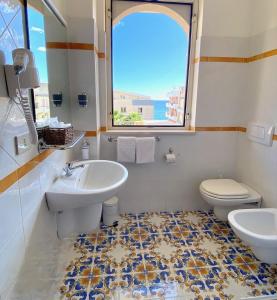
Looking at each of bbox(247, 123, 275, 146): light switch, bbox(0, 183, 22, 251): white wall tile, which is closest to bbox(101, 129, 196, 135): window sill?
bbox(247, 123, 275, 146): light switch

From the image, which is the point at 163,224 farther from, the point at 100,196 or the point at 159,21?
the point at 159,21

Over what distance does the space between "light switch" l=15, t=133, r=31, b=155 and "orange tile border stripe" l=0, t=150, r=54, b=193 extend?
0.25ft

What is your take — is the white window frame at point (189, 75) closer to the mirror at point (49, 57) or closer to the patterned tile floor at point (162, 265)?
Result: the mirror at point (49, 57)

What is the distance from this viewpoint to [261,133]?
2.02 metres

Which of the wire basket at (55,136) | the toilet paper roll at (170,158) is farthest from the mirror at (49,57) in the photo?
the toilet paper roll at (170,158)

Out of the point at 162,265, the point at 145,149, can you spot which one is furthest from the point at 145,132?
the point at 162,265

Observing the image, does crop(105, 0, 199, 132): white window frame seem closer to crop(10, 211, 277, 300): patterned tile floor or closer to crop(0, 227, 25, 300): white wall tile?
crop(10, 211, 277, 300): patterned tile floor

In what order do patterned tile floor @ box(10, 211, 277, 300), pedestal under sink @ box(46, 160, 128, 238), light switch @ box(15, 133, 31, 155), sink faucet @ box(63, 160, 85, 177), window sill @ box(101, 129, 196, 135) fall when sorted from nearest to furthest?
1. light switch @ box(15, 133, 31, 155)
2. pedestal under sink @ box(46, 160, 128, 238)
3. patterned tile floor @ box(10, 211, 277, 300)
4. sink faucet @ box(63, 160, 85, 177)
5. window sill @ box(101, 129, 196, 135)

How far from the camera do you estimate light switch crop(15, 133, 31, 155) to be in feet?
3.17

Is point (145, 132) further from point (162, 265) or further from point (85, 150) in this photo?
point (162, 265)

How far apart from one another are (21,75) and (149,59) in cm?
163

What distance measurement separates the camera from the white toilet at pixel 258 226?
1520mm

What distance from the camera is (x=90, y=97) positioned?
2014mm

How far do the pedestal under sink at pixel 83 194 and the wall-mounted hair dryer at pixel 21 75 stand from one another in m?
0.58
